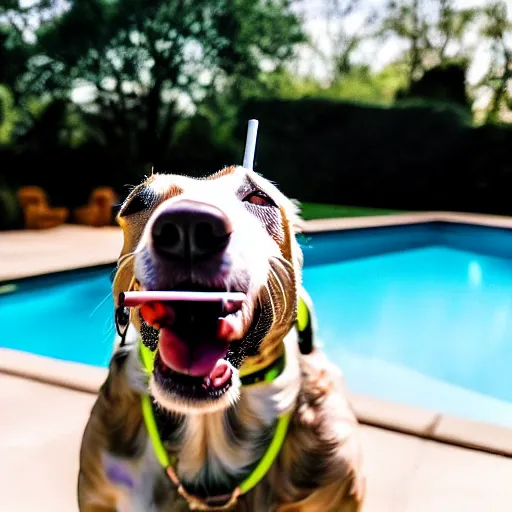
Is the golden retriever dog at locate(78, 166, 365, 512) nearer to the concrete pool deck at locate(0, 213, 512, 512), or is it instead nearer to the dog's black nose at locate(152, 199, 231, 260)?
the dog's black nose at locate(152, 199, 231, 260)

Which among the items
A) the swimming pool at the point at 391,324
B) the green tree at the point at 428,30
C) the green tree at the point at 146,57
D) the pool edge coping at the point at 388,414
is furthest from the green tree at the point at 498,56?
the pool edge coping at the point at 388,414

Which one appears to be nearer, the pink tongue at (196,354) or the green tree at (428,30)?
the pink tongue at (196,354)

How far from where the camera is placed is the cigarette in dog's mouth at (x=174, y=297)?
994 mm

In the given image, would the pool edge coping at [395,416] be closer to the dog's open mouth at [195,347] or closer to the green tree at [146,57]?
the dog's open mouth at [195,347]

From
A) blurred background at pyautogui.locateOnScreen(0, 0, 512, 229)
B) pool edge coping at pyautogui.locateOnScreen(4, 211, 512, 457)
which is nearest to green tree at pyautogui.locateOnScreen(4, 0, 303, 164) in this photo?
blurred background at pyautogui.locateOnScreen(0, 0, 512, 229)

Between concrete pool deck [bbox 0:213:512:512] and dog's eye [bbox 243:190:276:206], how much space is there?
136cm

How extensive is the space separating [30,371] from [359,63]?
22.4m

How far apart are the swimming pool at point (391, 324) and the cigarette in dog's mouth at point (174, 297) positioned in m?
1.74

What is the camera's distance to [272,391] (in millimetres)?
1455

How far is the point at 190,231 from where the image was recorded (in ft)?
3.50

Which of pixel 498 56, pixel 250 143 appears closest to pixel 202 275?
pixel 250 143

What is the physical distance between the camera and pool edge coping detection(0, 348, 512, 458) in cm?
263

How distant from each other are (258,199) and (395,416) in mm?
1855

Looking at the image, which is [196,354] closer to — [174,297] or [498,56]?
[174,297]
